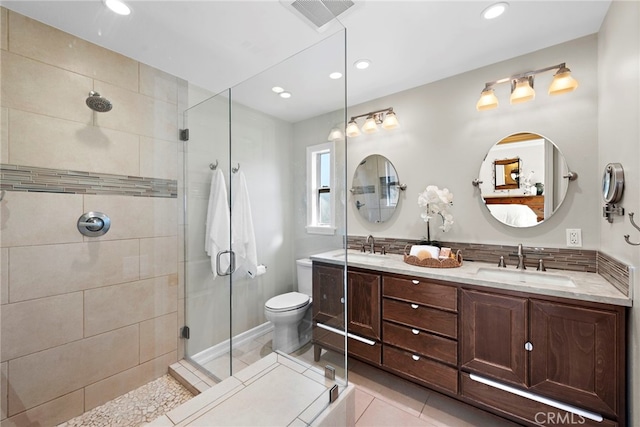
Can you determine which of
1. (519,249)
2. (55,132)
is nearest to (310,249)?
(519,249)

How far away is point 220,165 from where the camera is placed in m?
2.04

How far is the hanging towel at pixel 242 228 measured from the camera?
188cm

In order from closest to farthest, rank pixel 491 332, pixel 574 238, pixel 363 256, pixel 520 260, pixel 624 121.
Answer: pixel 624 121 < pixel 491 332 < pixel 574 238 < pixel 520 260 < pixel 363 256

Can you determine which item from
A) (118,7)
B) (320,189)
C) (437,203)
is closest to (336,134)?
(320,189)

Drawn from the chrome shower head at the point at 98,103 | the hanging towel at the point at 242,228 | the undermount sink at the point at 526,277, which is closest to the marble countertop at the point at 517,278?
the undermount sink at the point at 526,277

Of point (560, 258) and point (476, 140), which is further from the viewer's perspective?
point (476, 140)

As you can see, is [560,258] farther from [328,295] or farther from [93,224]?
[93,224]

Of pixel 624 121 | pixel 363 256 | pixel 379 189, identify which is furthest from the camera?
pixel 379 189

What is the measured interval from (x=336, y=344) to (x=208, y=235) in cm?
132

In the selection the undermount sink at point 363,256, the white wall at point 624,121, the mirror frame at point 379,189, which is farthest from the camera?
the mirror frame at point 379,189

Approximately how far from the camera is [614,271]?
1380mm

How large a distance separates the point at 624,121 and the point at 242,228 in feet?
7.43

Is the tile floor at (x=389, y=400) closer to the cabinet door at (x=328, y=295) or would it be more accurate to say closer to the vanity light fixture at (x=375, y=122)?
the cabinet door at (x=328, y=295)

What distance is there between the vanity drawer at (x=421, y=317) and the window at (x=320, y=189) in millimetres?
754
